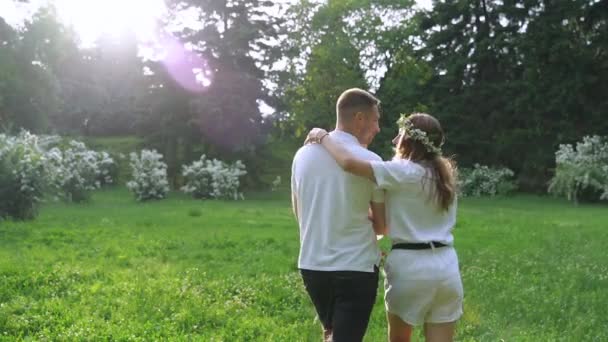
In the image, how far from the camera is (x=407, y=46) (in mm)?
41250

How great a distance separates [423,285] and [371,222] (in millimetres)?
474

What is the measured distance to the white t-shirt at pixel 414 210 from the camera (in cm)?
366

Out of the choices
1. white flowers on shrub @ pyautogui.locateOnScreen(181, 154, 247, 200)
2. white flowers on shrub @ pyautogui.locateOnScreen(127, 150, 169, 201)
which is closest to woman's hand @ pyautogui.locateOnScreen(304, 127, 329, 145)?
white flowers on shrub @ pyautogui.locateOnScreen(127, 150, 169, 201)

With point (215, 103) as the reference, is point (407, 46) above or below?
above

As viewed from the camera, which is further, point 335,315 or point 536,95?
point 536,95

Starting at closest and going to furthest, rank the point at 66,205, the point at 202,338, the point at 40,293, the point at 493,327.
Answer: the point at 202,338
the point at 493,327
the point at 40,293
the point at 66,205

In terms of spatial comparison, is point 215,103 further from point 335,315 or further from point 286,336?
point 335,315

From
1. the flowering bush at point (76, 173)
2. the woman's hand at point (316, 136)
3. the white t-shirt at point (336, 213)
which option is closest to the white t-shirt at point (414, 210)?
the white t-shirt at point (336, 213)

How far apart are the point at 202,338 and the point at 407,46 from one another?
37557mm

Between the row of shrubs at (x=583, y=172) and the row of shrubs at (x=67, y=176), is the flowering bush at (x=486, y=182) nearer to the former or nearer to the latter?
the row of shrubs at (x=583, y=172)

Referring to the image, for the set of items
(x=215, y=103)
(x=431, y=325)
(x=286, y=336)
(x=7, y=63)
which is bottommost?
(x=286, y=336)

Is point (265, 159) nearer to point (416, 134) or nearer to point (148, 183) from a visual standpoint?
point (148, 183)

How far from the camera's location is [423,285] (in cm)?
364

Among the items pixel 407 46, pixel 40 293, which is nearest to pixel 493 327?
pixel 40 293
